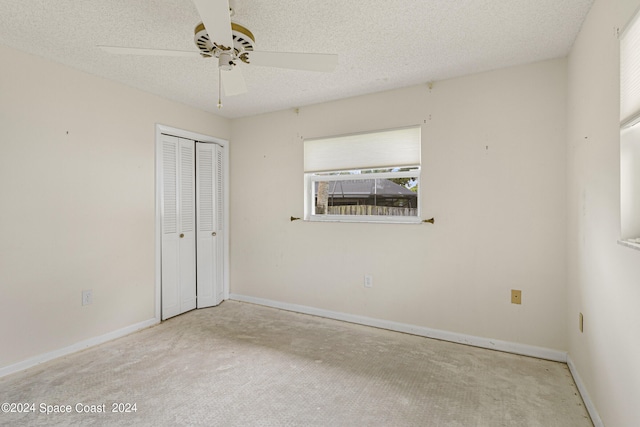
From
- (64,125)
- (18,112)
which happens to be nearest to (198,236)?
(64,125)

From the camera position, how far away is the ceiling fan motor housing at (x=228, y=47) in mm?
1668

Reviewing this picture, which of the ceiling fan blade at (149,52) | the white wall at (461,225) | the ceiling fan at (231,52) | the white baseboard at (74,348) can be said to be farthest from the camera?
the white wall at (461,225)

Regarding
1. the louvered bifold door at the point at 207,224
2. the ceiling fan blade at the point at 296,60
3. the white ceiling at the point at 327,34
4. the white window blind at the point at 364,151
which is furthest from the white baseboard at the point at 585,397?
the louvered bifold door at the point at 207,224

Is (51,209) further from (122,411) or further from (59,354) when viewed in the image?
(122,411)

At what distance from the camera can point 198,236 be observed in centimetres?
394

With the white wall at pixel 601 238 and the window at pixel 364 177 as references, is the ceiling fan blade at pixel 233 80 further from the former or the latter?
the white wall at pixel 601 238

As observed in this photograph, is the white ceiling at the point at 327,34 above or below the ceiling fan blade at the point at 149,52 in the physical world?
above

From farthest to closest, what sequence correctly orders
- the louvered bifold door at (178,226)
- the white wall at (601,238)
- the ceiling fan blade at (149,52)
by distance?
the louvered bifold door at (178,226) < the ceiling fan blade at (149,52) < the white wall at (601,238)

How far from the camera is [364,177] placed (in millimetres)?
3426

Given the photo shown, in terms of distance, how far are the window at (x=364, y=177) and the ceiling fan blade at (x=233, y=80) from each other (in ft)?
4.91

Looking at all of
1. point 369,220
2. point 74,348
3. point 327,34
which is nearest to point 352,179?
point 369,220

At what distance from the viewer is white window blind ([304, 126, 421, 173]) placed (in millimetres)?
3150

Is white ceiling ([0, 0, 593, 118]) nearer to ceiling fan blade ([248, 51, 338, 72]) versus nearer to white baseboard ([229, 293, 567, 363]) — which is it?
ceiling fan blade ([248, 51, 338, 72])

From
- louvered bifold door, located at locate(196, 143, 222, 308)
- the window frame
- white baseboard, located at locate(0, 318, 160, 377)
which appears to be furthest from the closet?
the window frame
